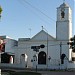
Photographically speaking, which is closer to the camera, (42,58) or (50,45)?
(42,58)

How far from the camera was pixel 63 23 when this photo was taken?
3004 inches

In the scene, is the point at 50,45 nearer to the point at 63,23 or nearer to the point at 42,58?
the point at 42,58

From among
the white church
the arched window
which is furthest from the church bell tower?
the arched window

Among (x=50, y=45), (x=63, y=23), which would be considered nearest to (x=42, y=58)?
(x=50, y=45)

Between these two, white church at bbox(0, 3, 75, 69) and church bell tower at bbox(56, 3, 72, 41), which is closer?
white church at bbox(0, 3, 75, 69)

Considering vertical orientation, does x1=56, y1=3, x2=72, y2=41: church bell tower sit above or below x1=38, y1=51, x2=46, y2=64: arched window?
above

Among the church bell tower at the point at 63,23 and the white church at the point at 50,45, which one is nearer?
the white church at the point at 50,45

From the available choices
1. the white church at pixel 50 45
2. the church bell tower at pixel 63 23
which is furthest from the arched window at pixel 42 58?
the church bell tower at pixel 63 23

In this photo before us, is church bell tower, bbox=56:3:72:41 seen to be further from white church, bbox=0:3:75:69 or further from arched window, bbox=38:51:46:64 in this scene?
arched window, bbox=38:51:46:64

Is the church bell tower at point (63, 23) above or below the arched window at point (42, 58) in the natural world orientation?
above

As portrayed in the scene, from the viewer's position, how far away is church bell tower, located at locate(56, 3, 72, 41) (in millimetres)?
75625

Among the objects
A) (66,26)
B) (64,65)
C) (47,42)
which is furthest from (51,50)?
(64,65)

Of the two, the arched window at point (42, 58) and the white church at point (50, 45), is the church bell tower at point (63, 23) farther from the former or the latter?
the arched window at point (42, 58)

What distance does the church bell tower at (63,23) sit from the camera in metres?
75.6
